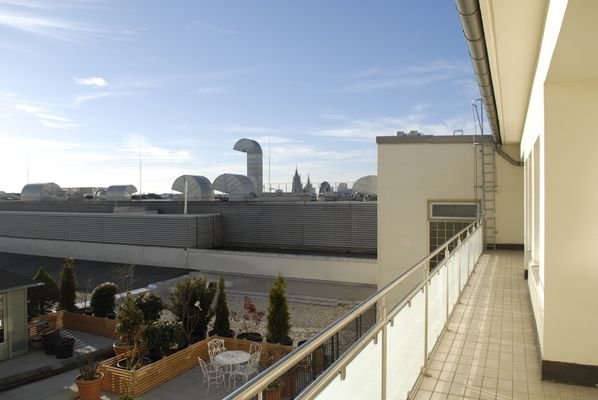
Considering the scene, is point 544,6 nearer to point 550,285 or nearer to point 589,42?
point 589,42

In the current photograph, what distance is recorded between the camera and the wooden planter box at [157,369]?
32.9 ft

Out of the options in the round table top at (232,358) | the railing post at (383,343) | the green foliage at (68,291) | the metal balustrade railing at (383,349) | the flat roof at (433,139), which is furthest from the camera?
the green foliage at (68,291)

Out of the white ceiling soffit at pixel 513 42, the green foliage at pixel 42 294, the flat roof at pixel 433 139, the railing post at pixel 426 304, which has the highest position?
the flat roof at pixel 433 139

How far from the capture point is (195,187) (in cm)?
3250

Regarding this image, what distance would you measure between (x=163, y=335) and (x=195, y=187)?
858 inches

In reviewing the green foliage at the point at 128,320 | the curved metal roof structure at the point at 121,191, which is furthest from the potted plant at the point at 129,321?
the curved metal roof structure at the point at 121,191

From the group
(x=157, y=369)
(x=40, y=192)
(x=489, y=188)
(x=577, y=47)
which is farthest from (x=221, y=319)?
(x=40, y=192)

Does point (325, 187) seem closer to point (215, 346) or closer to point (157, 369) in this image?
point (215, 346)

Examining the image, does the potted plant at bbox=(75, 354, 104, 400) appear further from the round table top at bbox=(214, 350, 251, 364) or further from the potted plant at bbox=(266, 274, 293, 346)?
the potted plant at bbox=(266, 274, 293, 346)

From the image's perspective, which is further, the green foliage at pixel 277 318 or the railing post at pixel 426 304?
the green foliage at pixel 277 318

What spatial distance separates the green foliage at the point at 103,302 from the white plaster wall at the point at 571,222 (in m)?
14.7

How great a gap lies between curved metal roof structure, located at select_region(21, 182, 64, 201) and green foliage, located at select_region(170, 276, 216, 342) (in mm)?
32473

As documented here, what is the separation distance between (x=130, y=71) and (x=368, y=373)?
16166 mm

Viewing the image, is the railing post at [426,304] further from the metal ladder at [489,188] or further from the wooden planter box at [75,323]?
the wooden planter box at [75,323]
